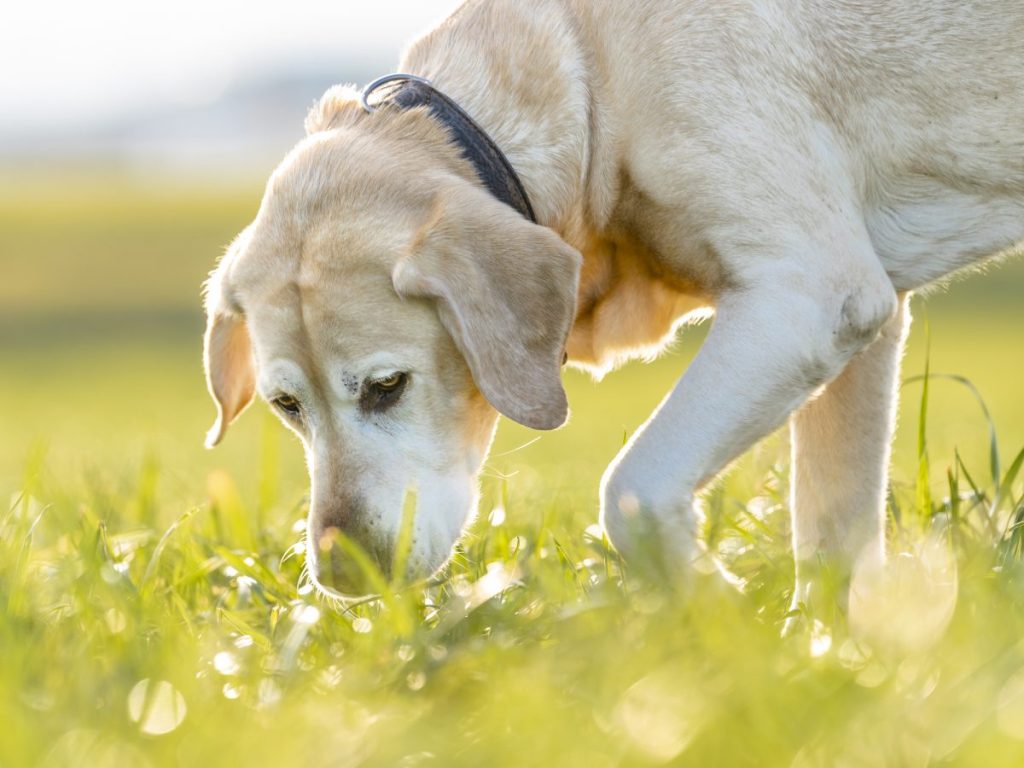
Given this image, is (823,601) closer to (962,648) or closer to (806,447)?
(962,648)

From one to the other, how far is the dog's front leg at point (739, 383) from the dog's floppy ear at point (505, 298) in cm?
29

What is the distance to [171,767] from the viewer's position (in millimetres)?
1871

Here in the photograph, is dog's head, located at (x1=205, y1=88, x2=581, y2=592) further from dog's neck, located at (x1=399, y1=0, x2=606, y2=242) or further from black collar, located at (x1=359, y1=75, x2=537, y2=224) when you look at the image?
dog's neck, located at (x1=399, y1=0, x2=606, y2=242)

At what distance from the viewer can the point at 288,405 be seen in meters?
3.50

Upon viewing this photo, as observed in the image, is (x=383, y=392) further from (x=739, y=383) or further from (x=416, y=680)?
(x=416, y=680)

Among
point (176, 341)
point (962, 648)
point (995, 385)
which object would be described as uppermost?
point (962, 648)

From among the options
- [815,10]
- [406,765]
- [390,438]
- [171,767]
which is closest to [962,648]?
[406,765]

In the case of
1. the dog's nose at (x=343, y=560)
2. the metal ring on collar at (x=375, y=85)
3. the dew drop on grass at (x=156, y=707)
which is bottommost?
the dog's nose at (x=343, y=560)

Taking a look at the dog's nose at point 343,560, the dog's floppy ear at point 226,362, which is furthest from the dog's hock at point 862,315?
the dog's floppy ear at point 226,362

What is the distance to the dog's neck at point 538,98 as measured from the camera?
3.37m

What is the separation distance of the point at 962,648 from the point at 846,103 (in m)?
1.73

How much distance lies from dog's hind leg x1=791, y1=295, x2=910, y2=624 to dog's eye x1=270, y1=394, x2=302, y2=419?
4.55 feet

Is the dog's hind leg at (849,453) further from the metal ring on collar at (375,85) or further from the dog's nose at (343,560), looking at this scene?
the metal ring on collar at (375,85)

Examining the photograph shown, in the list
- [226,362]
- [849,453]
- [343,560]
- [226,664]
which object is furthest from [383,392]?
[849,453]
